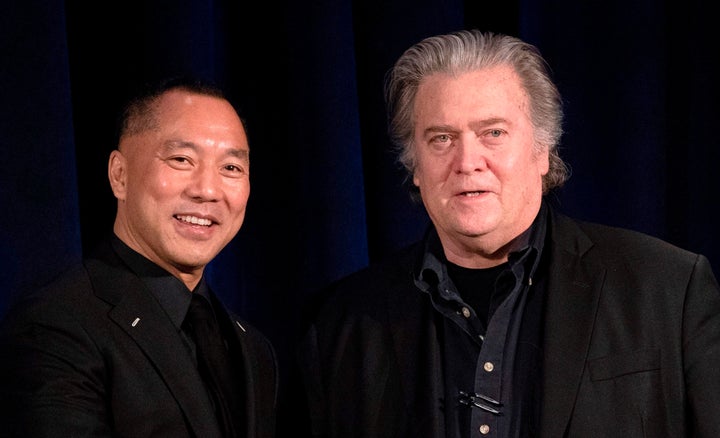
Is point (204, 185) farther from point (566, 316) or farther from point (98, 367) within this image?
point (566, 316)

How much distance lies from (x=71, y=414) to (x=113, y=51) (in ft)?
3.17

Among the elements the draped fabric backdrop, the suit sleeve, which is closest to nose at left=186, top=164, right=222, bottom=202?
the draped fabric backdrop

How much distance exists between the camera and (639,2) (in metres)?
2.55

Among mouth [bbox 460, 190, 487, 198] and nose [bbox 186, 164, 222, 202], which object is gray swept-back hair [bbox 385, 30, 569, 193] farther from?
nose [bbox 186, 164, 222, 202]

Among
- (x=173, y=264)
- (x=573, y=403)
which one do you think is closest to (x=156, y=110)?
(x=173, y=264)

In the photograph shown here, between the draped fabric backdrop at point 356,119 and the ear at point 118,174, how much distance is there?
0.25 meters

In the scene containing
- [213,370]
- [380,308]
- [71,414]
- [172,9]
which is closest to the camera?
[71,414]

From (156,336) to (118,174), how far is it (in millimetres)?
387

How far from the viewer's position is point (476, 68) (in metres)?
2.11

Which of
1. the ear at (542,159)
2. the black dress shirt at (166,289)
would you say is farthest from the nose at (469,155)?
the black dress shirt at (166,289)

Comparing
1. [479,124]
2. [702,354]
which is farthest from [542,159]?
[702,354]

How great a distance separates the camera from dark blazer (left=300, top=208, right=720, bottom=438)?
1.87 metres

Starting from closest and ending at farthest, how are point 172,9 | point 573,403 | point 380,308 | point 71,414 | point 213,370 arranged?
1. point 71,414
2. point 573,403
3. point 213,370
4. point 380,308
5. point 172,9

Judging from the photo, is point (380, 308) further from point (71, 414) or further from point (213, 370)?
point (71, 414)
